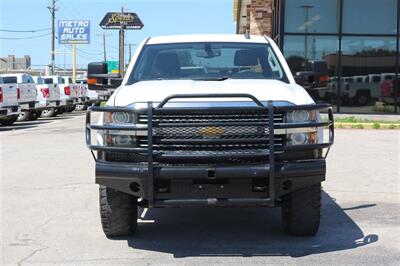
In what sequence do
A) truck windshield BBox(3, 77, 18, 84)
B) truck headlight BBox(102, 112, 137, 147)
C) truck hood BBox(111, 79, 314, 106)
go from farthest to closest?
truck windshield BBox(3, 77, 18, 84), truck hood BBox(111, 79, 314, 106), truck headlight BBox(102, 112, 137, 147)

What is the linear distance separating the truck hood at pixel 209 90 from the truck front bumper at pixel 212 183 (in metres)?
0.61

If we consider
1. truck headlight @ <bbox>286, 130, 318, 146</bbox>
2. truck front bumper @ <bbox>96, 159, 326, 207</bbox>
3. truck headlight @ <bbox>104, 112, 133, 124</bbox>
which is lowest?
truck front bumper @ <bbox>96, 159, 326, 207</bbox>

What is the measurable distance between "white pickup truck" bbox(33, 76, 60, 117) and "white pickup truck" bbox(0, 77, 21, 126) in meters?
4.02

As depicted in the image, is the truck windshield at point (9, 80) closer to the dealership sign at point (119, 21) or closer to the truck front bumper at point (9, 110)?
the truck front bumper at point (9, 110)

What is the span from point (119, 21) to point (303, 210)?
61.9 meters

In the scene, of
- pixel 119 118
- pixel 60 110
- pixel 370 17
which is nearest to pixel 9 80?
pixel 60 110

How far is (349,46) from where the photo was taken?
21422mm

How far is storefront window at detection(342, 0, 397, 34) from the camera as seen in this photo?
70.7 feet

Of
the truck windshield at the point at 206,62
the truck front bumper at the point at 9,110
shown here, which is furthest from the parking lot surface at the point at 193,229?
the truck front bumper at the point at 9,110

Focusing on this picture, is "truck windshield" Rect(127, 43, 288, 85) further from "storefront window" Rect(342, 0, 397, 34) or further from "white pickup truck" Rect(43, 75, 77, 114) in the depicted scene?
"white pickup truck" Rect(43, 75, 77, 114)

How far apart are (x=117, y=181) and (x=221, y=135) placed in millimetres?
972

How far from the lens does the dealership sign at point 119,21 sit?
217 ft

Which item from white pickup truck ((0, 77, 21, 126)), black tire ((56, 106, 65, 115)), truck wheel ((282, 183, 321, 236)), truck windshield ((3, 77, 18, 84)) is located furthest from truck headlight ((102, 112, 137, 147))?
black tire ((56, 106, 65, 115))

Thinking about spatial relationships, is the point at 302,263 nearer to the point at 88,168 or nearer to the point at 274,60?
the point at 274,60
